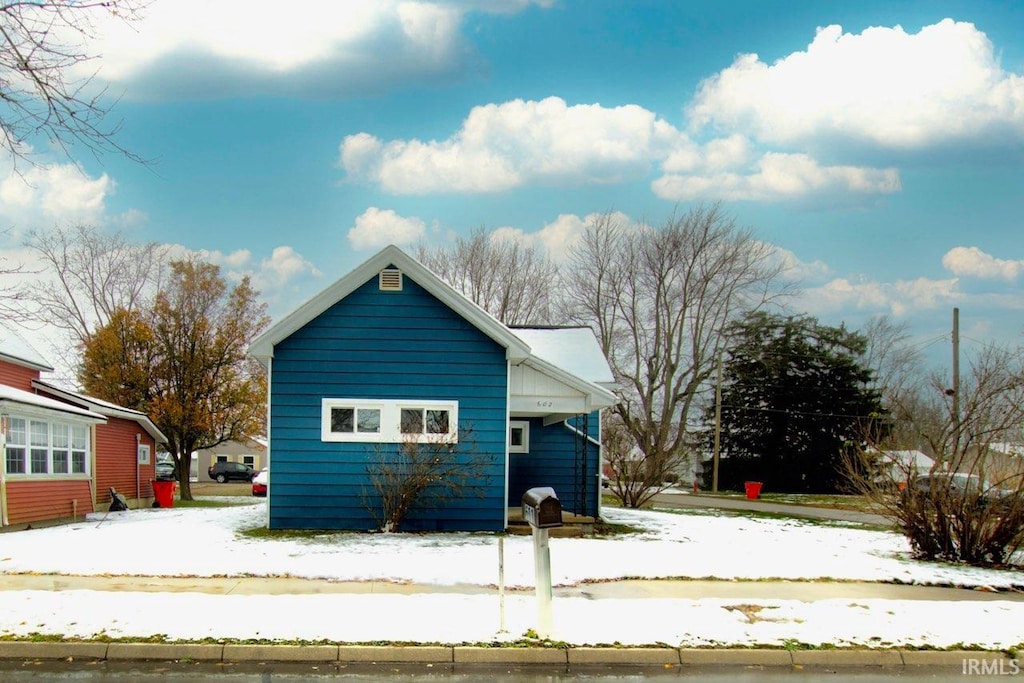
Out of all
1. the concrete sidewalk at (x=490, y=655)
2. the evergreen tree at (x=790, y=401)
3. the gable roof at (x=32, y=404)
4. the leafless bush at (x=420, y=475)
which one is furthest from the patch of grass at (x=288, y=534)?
the evergreen tree at (x=790, y=401)

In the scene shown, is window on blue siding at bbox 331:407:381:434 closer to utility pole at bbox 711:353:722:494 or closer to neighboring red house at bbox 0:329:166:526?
neighboring red house at bbox 0:329:166:526

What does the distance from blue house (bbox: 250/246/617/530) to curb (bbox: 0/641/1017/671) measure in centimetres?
850

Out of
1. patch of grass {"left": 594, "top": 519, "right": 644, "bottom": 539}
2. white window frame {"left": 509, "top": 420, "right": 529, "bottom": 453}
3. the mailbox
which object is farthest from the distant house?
the mailbox

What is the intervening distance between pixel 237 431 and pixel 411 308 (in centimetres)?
2239

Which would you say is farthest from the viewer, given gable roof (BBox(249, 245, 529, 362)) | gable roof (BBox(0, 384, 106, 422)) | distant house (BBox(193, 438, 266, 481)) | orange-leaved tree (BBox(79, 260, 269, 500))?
distant house (BBox(193, 438, 266, 481))

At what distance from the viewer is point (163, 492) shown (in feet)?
95.7

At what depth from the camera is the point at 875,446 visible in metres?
15.1

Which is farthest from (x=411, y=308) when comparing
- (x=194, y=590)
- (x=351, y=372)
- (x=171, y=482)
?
(x=171, y=482)

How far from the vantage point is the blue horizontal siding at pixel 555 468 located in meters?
21.6

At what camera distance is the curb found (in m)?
8.45

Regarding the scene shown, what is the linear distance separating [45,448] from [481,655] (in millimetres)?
16260

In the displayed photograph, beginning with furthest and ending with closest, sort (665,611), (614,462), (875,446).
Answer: (614,462) < (875,446) < (665,611)

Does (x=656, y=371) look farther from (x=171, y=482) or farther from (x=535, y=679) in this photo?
(x=535, y=679)

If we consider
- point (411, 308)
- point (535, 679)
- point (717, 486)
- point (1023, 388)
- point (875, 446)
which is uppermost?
point (411, 308)
